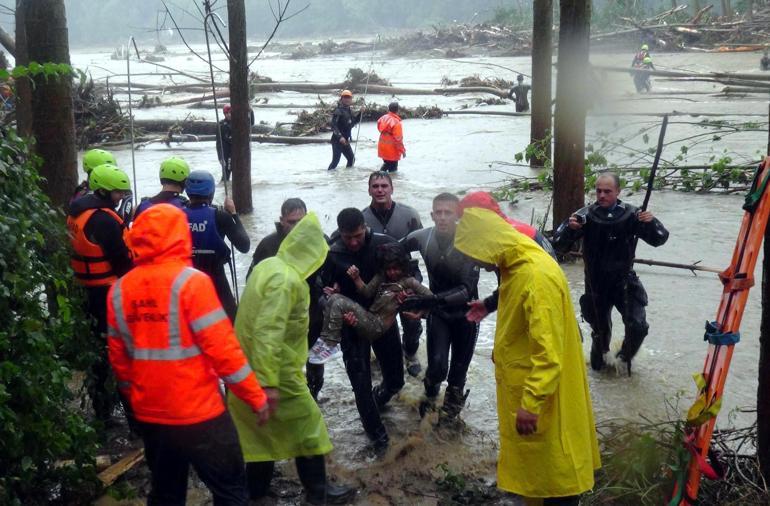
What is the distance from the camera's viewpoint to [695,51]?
34.8 metres

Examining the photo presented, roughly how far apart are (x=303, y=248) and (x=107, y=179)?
5.15 feet

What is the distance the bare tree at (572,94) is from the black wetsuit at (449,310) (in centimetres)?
306

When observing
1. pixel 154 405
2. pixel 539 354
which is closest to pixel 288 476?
pixel 154 405

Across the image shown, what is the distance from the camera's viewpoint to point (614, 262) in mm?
6461

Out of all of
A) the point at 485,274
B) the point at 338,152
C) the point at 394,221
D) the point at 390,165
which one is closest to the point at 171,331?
the point at 394,221

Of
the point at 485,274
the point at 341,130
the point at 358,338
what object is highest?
the point at 341,130

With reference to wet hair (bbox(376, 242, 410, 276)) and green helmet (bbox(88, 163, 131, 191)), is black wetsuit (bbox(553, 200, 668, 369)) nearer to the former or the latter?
wet hair (bbox(376, 242, 410, 276))

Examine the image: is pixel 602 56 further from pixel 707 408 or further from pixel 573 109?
pixel 707 408

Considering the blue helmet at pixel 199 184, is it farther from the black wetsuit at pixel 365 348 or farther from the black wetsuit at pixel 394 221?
the black wetsuit at pixel 394 221

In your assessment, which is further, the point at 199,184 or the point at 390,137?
the point at 390,137

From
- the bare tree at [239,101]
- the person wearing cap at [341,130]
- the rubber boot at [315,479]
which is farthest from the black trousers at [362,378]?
the person wearing cap at [341,130]

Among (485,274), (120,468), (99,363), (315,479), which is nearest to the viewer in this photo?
(315,479)

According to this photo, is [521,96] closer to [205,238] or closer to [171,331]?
[205,238]

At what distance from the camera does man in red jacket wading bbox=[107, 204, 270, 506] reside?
381cm
